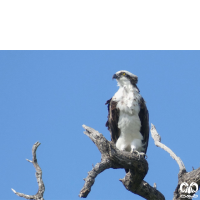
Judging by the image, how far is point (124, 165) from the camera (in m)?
6.29

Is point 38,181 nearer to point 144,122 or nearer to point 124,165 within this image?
point 124,165

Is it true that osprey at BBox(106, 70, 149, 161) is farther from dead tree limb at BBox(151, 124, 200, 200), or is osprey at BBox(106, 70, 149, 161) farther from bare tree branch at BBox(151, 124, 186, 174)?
dead tree limb at BBox(151, 124, 200, 200)

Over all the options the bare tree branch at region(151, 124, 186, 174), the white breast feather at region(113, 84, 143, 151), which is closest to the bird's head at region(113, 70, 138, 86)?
the white breast feather at region(113, 84, 143, 151)

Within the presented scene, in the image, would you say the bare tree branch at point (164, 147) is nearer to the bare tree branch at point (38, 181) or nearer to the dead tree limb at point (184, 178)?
the dead tree limb at point (184, 178)

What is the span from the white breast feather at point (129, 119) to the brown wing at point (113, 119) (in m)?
0.09

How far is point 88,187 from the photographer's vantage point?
5.26 metres

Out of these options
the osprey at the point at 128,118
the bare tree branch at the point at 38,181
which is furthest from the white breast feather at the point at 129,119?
the bare tree branch at the point at 38,181

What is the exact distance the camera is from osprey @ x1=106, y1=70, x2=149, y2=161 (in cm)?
729

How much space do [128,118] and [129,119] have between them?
0.03 m

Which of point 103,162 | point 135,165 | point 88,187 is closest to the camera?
point 88,187
